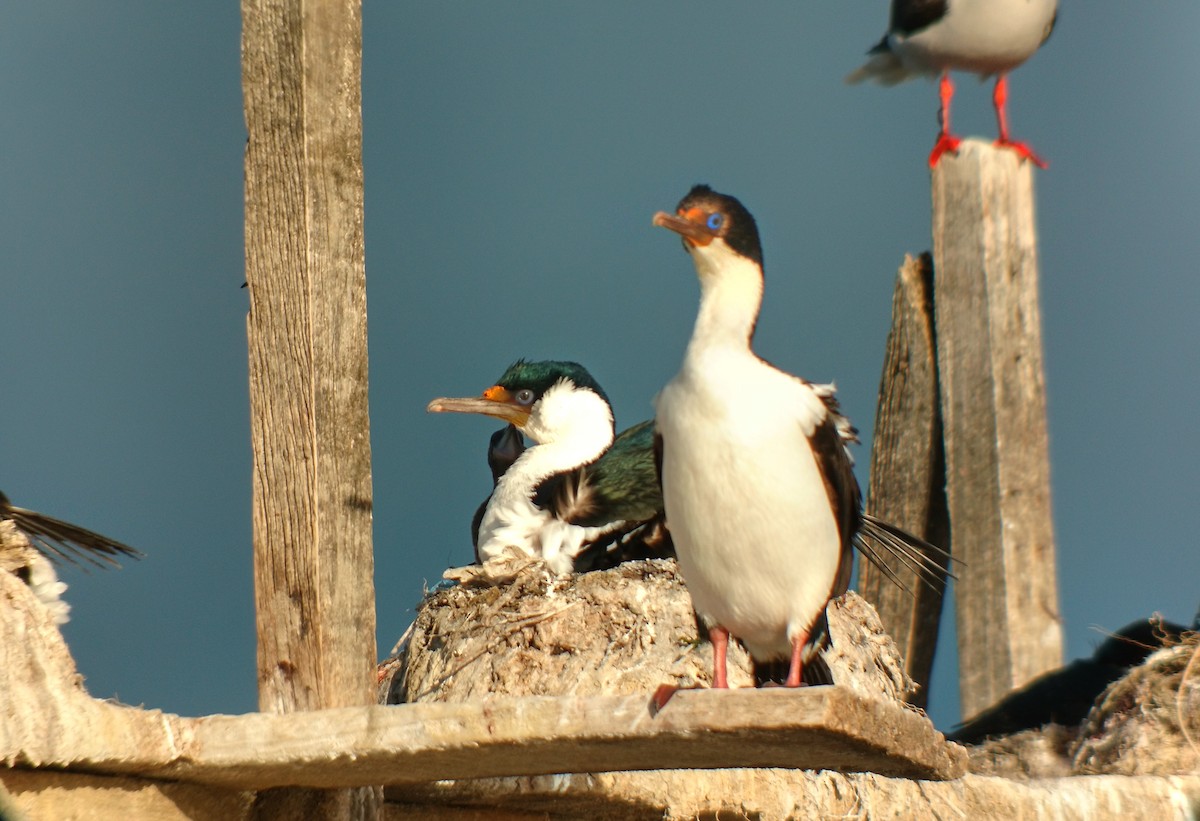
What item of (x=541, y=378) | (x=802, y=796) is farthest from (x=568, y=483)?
(x=802, y=796)

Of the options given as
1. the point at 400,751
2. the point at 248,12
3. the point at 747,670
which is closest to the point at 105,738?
the point at 400,751

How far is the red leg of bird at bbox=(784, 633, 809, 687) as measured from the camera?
3.36 m

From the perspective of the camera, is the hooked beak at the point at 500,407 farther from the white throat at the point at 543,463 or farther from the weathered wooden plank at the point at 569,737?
the weathered wooden plank at the point at 569,737

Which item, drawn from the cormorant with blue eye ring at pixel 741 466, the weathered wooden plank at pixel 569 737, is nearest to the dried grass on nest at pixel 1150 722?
the cormorant with blue eye ring at pixel 741 466

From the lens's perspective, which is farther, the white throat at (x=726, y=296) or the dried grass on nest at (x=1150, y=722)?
the dried grass on nest at (x=1150, y=722)

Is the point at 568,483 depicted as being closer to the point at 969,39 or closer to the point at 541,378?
the point at 541,378

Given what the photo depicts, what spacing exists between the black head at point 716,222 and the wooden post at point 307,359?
0.68 metres

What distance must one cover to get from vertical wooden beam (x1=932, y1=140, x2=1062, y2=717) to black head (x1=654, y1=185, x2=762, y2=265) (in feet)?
8.70

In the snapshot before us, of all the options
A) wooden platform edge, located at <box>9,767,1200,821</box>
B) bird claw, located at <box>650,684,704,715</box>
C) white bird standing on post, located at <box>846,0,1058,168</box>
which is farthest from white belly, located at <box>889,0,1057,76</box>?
bird claw, located at <box>650,684,704,715</box>

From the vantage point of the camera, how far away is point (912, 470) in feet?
20.4

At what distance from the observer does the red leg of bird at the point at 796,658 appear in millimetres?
3363

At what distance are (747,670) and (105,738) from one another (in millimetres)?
2592

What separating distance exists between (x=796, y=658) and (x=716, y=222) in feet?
2.93

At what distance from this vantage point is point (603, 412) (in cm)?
627
